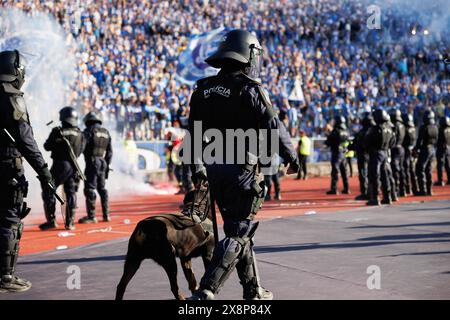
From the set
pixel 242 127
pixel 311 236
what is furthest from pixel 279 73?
pixel 242 127

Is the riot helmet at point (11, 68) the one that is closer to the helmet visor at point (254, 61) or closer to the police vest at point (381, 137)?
the helmet visor at point (254, 61)

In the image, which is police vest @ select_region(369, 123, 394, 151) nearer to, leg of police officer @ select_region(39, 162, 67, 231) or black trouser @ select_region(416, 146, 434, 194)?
black trouser @ select_region(416, 146, 434, 194)

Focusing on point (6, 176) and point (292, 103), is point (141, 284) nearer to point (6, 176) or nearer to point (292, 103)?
point (6, 176)

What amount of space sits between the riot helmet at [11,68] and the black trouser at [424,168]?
455 inches

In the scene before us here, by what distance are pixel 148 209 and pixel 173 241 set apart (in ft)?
29.5

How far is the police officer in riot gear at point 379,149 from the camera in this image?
42.2 ft

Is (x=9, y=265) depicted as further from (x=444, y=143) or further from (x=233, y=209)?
(x=444, y=143)

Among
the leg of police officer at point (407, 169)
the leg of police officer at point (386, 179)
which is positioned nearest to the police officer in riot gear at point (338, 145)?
the leg of police officer at point (407, 169)

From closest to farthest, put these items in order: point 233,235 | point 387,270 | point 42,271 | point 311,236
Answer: point 233,235 → point 387,270 → point 42,271 → point 311,236

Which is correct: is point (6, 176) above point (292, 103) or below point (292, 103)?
below

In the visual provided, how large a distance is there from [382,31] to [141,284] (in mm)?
27322

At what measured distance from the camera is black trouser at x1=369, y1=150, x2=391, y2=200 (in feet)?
42.5

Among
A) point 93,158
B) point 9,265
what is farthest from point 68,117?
point 9,265

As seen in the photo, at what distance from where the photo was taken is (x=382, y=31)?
30.9 metres
